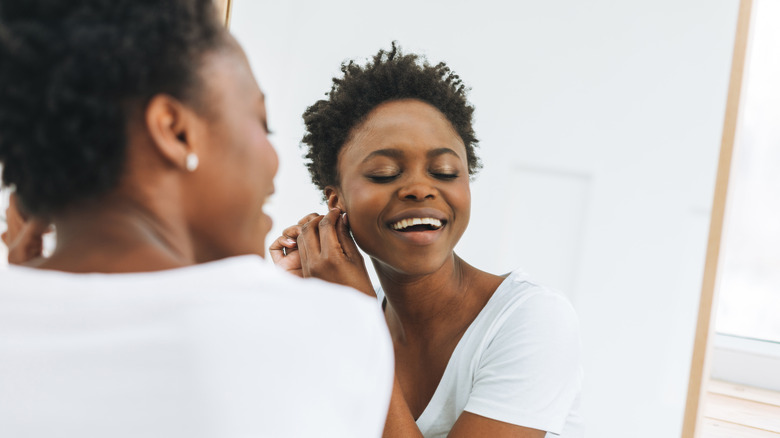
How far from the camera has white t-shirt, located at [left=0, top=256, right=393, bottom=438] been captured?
484mm

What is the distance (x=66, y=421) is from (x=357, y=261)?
798mm

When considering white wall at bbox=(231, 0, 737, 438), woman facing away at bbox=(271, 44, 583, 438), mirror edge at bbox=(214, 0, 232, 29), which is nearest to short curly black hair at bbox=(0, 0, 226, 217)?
woman facing away at bbox=(271, 44, 583, 438)

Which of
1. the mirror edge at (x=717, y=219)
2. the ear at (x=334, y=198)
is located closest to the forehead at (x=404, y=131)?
the ear at (x=334, y=198)

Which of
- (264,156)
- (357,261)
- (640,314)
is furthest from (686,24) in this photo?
(264,156)

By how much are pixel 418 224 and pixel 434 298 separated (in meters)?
0.17

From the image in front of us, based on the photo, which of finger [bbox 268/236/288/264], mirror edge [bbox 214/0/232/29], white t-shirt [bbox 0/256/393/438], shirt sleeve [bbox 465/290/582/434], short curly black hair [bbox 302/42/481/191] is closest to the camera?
white t-shirt [bbox 0/256/393/438]

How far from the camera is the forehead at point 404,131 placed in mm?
1212

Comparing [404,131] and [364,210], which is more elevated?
[404,131]

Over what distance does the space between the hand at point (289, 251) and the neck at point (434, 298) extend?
167 mm

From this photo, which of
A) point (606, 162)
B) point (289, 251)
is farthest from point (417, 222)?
point (606, 162)

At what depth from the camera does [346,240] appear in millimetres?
1291

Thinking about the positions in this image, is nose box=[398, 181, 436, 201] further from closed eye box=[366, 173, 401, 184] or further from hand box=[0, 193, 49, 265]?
hand box=[0, 193, 49, 265]

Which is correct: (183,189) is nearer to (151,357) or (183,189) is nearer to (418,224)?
(151,357)

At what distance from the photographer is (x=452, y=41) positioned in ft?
4.96
